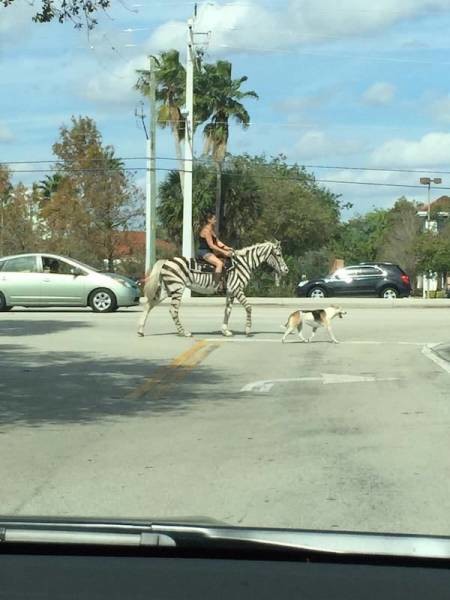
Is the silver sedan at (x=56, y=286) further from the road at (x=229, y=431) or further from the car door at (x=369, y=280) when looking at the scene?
the car door at (x=369, y=280)

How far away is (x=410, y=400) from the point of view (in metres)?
11.1

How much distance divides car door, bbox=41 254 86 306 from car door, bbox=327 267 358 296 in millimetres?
14902

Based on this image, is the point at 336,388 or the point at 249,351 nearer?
the point at 336,388

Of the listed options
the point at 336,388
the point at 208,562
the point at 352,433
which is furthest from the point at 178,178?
the point at 208,562

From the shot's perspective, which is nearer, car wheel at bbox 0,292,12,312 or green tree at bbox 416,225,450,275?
car wheel at bbox 0,292,12,312

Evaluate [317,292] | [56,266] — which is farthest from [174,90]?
[56,266]

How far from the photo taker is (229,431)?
908 centimetres

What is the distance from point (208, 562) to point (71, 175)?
44.1 m

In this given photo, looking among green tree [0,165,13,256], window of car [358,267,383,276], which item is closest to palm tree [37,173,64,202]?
green tree [0,165,13,256]

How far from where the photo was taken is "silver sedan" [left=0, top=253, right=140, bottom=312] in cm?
2508

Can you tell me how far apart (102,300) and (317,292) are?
576 inches

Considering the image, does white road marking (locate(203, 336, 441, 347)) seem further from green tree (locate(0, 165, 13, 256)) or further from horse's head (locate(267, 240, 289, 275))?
green tree (locate(0, 165, 13, 256))

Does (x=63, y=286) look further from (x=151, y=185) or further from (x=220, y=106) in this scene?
(x=220, y=106)

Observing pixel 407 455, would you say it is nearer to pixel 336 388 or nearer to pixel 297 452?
pixel 297 452
